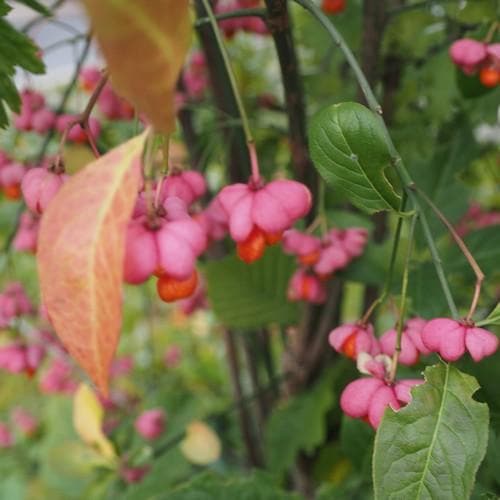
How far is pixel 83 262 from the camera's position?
289 mm

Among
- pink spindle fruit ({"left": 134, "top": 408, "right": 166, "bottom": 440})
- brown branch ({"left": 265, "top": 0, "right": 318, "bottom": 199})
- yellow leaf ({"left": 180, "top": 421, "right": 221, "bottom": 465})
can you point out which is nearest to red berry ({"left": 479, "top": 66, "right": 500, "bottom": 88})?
brown branch ({"left": 265, "top": 0, "right": 318, "bottom": 199})

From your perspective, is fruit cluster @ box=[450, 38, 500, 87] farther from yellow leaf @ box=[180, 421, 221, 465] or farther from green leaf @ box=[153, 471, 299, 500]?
yellow leaf @ box=[180, 421, 221, 465]

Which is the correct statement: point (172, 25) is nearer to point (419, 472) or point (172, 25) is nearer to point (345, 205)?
point (419, 472)

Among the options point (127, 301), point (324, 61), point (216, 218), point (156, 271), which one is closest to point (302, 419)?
point (216, 218)

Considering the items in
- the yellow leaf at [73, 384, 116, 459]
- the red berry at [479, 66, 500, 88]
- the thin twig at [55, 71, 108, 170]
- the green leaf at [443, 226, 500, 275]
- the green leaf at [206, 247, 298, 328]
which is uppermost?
the thin twig at [55, 71, 108, 170]

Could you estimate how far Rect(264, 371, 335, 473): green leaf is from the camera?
934 mm

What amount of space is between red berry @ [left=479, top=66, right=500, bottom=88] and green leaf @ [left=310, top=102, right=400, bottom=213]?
237 mm

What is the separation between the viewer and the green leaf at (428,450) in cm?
40

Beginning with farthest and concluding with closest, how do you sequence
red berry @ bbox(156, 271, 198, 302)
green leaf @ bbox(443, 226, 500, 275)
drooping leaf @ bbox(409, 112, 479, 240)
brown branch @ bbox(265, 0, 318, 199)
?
1. drooping leaf @ bbox(409, 112, 479, 240)
2. green leaf @ bbox(443, 226, 500, 275)
3. brown branch @ bbox(265, 0, 318, 199)
4. red berry @ bbox(156, 271, 198, 302)

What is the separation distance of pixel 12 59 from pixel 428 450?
13.3 inches

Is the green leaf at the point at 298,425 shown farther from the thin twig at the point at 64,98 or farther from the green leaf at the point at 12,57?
the green leaf at the point at 12,57

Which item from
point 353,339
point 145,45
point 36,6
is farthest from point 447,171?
point 145,45

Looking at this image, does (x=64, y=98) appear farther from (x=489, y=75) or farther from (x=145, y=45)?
(x=145, y=45)

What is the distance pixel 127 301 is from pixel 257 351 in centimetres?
105
